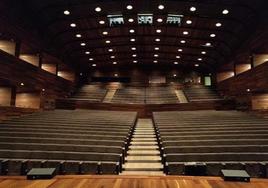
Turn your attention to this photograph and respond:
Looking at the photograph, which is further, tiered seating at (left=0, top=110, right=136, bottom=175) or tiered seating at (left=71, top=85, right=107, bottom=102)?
tiered seating at (left=71, top=85, right=107, bottom=102)

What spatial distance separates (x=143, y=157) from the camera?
358cm

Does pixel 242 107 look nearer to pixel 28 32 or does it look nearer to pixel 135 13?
pixel 135 13

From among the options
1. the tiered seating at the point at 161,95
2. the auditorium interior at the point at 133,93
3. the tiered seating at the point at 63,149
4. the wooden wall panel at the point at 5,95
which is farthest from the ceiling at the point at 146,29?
the tiered seating at the point at 63,149

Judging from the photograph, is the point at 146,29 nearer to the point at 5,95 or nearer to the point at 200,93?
the point at 200,93

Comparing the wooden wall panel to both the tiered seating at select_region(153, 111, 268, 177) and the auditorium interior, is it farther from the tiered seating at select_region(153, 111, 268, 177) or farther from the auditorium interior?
the tiered seating at select_region(153, 111, 268, 177)

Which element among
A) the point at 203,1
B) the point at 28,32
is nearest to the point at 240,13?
the point at 203,1

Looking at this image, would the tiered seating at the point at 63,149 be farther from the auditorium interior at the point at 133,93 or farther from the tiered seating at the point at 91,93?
the tiered seating at the point at 91,93

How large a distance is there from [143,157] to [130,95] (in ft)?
23.5

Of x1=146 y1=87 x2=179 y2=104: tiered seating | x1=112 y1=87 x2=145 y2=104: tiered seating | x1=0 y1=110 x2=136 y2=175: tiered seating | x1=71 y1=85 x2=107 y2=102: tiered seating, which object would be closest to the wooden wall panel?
x1=0 y1=110 x2=136 y2=175: tiered seating

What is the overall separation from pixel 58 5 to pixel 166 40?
13.8ft

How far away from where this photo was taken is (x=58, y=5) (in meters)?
5.79

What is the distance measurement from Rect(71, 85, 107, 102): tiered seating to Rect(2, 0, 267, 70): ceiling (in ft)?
4.61

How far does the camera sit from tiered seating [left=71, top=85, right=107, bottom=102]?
9.99m

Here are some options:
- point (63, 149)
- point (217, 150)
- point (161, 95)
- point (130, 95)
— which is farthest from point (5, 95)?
point (161, 95)
